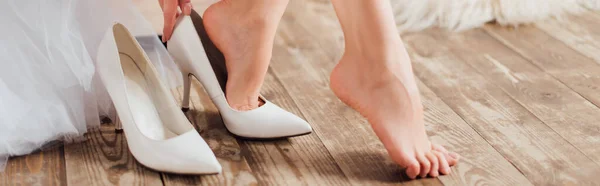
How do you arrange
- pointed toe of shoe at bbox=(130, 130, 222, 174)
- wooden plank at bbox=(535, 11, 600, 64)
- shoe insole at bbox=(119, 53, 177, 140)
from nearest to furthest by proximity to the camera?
pointed toe of shoe at bbox=(130, 130, 222, 174), shoe insole at bbox=(119, 53, 177, 140), wooden plank at bbox=(535, 11, 600, 64)

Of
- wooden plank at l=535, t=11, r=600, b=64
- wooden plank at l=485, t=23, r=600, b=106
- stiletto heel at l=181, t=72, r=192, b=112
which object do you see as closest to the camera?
stiletto heel at l=181, t=72, r=192, b=112

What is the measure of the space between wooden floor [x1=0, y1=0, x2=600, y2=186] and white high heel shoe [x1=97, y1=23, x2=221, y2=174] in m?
0.03

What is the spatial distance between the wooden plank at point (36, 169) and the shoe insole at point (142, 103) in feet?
0.41

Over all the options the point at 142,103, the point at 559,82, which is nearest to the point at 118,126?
the point at 142,103

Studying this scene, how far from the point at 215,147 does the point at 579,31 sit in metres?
1.07

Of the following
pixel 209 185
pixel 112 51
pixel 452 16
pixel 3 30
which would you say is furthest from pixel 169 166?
pixel 452 16

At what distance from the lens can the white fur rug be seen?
1887 mm

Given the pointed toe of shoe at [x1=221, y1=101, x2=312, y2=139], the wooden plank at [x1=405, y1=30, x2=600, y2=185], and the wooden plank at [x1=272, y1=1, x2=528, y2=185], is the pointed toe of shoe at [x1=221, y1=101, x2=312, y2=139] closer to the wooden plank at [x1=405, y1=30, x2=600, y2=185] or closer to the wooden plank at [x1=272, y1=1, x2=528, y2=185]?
the wooden plank at [x1=272, y1=1, x2=528, y2=185]

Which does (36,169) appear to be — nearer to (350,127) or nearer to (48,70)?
(48,70)

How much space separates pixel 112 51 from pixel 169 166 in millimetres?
212

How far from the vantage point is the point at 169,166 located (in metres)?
1.06

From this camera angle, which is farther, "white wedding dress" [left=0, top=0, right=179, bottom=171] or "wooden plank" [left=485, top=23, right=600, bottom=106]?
"wooden plank" [left=485, top=23, right=600, bottom=106]

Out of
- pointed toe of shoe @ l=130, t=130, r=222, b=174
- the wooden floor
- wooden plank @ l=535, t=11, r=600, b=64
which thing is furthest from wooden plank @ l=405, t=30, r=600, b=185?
pointed toe of shoe @ l=130, t=130, r=222, b=174

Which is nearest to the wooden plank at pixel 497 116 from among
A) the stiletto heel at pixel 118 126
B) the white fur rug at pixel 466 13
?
the white fur rug at pixel 466 13
